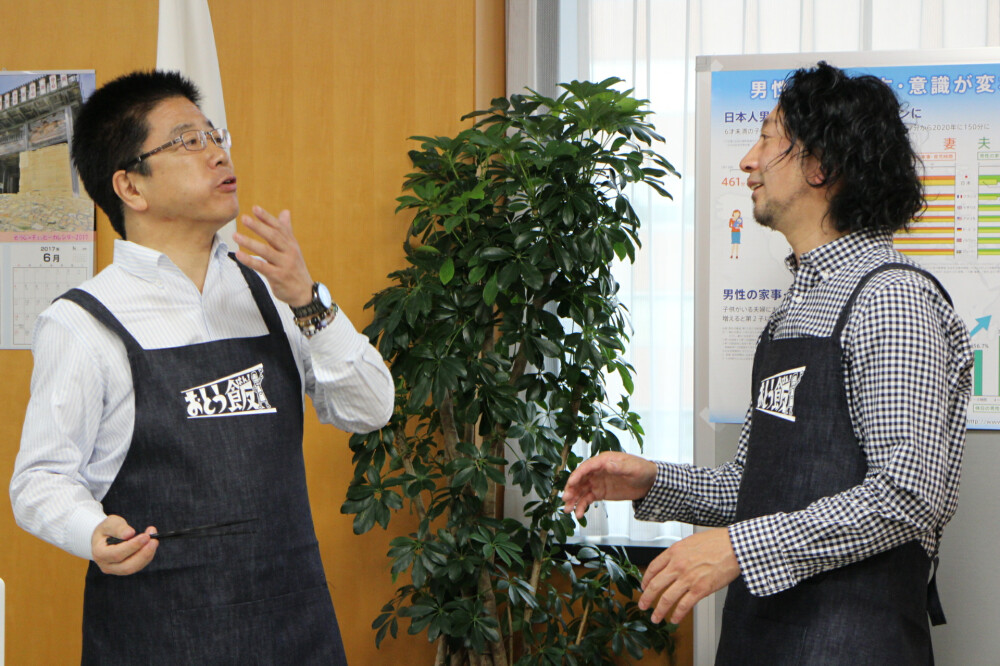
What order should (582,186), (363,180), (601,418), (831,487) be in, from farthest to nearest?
(363,180) < (601,418) < (582,186) < (831,487)

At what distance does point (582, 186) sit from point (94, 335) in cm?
135

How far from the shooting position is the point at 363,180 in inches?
106

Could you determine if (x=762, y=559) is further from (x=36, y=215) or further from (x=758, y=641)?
(x=36, y=215)

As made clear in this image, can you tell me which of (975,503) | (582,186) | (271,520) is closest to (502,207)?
(582,186)

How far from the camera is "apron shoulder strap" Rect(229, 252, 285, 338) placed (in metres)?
1.56

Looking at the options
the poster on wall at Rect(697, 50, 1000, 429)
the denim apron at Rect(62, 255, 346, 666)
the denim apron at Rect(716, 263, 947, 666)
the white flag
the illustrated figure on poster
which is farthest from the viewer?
the illustrated figure on poster

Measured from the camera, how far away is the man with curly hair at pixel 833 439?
3.83 feet

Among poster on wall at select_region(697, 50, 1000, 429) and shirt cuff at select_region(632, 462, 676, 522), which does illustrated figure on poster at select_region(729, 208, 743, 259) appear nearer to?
poster on wall at select_region(697, 50, 1000, 429)

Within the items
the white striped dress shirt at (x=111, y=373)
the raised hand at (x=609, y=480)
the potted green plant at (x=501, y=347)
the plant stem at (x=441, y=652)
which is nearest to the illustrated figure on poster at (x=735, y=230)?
the potted green plant at (x=501, y=347)

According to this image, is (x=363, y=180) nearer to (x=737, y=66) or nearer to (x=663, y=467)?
(x=737, y=66)

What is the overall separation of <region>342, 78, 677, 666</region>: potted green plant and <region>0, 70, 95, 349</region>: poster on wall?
1.20 m

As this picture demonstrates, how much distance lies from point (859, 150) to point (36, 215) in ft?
8.71

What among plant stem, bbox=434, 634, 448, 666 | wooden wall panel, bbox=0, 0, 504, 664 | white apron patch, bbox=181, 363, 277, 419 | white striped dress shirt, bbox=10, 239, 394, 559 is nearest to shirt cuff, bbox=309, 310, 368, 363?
white striped dress shirt, bbox=10, 239, 394, 559

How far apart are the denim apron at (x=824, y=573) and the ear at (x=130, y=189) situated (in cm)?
117
